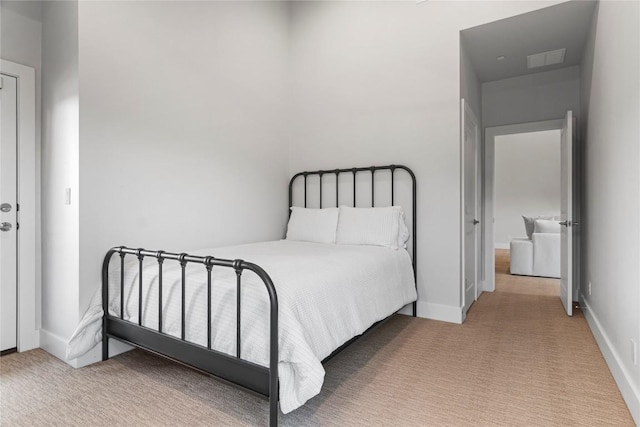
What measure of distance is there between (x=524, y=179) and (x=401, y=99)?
22.4 feet

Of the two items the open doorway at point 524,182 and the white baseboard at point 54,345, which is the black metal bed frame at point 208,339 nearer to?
the white baseboard at point 54,345

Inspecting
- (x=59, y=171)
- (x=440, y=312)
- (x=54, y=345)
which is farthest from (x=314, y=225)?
(x=54, y=345)

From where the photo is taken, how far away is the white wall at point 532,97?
3.92m

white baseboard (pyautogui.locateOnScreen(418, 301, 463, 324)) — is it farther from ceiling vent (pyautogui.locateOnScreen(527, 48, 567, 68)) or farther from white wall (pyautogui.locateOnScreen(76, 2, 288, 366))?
ceiling vent (pyautogui.locateOnScreen(527, 48, 567, 68))

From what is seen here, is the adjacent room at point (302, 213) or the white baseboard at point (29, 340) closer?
the adjacent room at point (302, 213)

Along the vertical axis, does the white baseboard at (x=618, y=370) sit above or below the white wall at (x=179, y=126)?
below

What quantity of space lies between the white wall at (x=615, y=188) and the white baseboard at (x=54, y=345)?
10.1 ft

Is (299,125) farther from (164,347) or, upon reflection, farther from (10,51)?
(164,347)

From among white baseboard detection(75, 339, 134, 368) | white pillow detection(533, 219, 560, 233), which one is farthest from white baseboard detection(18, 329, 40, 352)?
white pillow detection(533, 219, 560, 233)

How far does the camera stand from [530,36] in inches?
127

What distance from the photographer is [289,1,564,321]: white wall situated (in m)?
3.08

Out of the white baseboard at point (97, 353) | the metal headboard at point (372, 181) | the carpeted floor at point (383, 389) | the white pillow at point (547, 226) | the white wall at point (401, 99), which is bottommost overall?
the carpeted floor at point (383, 389)

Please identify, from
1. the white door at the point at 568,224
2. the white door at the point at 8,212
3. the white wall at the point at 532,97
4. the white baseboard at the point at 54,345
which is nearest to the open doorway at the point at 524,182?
the white wall at the point at 532,97

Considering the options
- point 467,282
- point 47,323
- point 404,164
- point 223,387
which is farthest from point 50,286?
point 467,282
